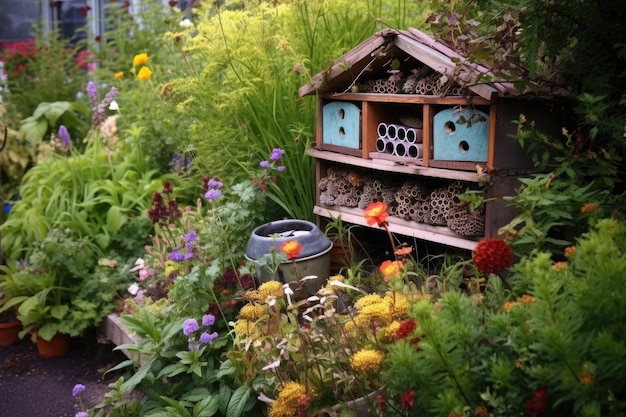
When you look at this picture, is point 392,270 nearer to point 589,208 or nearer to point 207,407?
point 589,208

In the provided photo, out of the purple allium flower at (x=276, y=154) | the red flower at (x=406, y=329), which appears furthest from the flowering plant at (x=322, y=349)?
the purple allium flower at (x=276, y=154)

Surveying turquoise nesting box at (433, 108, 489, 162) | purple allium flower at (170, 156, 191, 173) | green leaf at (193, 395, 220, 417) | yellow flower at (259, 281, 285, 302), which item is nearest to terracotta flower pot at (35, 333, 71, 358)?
purple allium flower at (170, 156, 191, 173)

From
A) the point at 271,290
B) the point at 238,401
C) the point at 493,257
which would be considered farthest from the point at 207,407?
the point at 493,257

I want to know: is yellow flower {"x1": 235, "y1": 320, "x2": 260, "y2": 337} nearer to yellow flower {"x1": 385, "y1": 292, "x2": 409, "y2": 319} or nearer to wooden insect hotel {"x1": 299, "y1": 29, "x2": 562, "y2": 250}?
yellow flower {"x1": 385, "y1": 292, "x2": 409, "y2": 319}

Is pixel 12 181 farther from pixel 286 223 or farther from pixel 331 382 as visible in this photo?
pixel 331 382

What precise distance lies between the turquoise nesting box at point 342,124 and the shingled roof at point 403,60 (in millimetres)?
87

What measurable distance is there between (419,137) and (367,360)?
1.30m

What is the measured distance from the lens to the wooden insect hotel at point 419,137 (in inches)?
110

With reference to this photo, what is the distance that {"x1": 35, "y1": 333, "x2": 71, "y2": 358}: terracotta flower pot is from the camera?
13.5ft

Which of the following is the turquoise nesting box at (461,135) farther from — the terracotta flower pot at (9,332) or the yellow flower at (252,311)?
the terracotta flower pot at (9,332)

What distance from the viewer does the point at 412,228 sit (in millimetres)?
3174

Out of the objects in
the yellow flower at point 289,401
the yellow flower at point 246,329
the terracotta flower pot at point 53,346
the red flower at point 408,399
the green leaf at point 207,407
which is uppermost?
the red flower at point 408,399

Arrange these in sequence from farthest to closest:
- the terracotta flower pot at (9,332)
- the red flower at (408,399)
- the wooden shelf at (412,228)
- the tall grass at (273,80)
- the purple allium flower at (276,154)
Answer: the terracotta flower pot at (9,332) → the tall grass at (273,80) → the purple allium flower at (276,154) → the wooden shelf at (412,228) → the red flower at (408,399)

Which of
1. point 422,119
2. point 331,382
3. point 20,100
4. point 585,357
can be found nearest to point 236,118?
point 422,119
